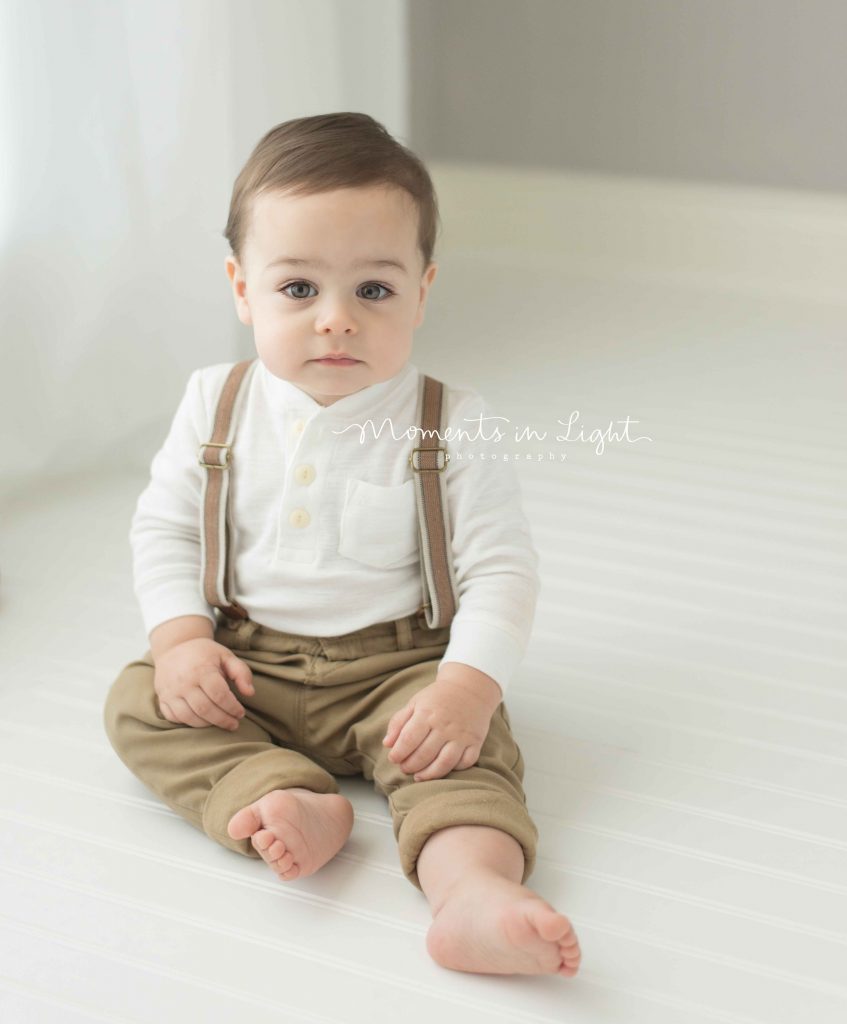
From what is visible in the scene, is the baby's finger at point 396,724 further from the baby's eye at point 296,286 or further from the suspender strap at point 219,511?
the baby's eye at point 296,286

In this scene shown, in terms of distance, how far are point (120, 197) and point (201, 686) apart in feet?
2.66

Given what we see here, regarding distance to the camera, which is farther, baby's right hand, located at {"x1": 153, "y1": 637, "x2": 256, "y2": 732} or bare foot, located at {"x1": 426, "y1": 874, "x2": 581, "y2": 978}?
baby's right hand, located at {"x1": 153, "y1": 637, "x2": 256, "y2": 732}

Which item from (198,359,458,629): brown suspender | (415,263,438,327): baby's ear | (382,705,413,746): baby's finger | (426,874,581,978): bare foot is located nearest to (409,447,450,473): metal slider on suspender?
(198,359,458,629): brown suspender

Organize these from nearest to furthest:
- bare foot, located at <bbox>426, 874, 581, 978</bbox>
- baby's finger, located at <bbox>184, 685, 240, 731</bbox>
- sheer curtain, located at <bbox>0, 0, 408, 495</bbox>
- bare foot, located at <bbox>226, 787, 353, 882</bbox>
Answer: bare foot, located at <bbox>426, 874, 581, 978</bbox>, bare foot, located at <bbox>226, 787, 353, 882</bbox>, baby's finger, located at <bbox>184, 685, 240, 731</bbox>, sheer curtain, located at <bbox>0, 0, 408, 495</bbox>

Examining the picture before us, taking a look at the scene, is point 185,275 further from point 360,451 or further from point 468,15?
point 468,15

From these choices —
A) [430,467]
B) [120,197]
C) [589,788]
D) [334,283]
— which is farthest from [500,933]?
[120,197]

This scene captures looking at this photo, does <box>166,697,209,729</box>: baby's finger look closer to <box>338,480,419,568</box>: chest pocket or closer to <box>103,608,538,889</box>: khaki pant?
<box>103,608,538,889</box>: khaki pant

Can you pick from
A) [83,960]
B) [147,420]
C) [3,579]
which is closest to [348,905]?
[83,960]

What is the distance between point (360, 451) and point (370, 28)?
3.79 ft

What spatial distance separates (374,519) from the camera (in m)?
1.17

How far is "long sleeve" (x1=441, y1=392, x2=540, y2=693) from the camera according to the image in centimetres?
116

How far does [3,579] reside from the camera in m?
1.56

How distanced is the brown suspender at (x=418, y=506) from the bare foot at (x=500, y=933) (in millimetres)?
296

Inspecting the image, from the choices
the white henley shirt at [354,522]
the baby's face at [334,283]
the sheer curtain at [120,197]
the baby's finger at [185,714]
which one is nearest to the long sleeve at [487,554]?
the white henley shirt at [354,522]
